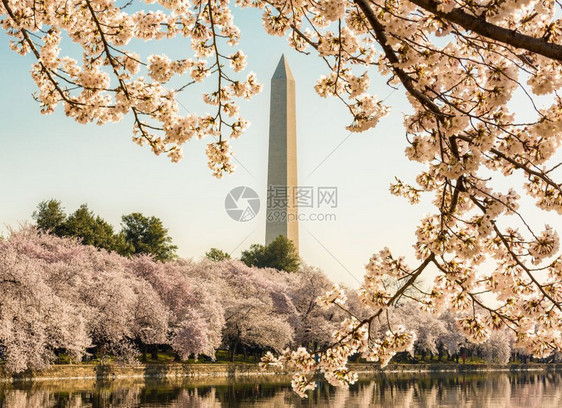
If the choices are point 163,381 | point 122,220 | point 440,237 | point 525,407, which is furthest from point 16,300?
point 122,220

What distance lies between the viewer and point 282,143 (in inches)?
1805

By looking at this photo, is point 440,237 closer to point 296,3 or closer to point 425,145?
point 425,145

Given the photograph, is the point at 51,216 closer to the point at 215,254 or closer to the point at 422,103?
the point at 215,254

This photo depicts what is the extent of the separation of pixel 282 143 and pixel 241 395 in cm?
2495

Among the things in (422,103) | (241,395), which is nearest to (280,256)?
(241,395)

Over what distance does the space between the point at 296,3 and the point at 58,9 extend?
2.22 meters

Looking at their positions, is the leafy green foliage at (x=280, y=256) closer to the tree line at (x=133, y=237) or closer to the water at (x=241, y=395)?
the tree line at (x=133, y=237)

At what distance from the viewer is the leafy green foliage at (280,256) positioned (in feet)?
181

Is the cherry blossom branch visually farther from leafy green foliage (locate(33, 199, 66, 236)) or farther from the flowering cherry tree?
leafy green foliage (locate(33, 199, 66, 236))

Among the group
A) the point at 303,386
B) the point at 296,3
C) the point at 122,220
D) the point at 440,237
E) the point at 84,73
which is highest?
the point at 122,220

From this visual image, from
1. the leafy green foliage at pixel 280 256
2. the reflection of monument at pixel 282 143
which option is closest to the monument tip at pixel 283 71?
the reflection of monument at pixel 282 143

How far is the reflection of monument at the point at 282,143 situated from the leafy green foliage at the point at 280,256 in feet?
22.8

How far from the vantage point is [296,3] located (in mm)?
5387

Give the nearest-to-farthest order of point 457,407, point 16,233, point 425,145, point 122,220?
point 425,145
point 457,407
point 16,233
point 122,220
